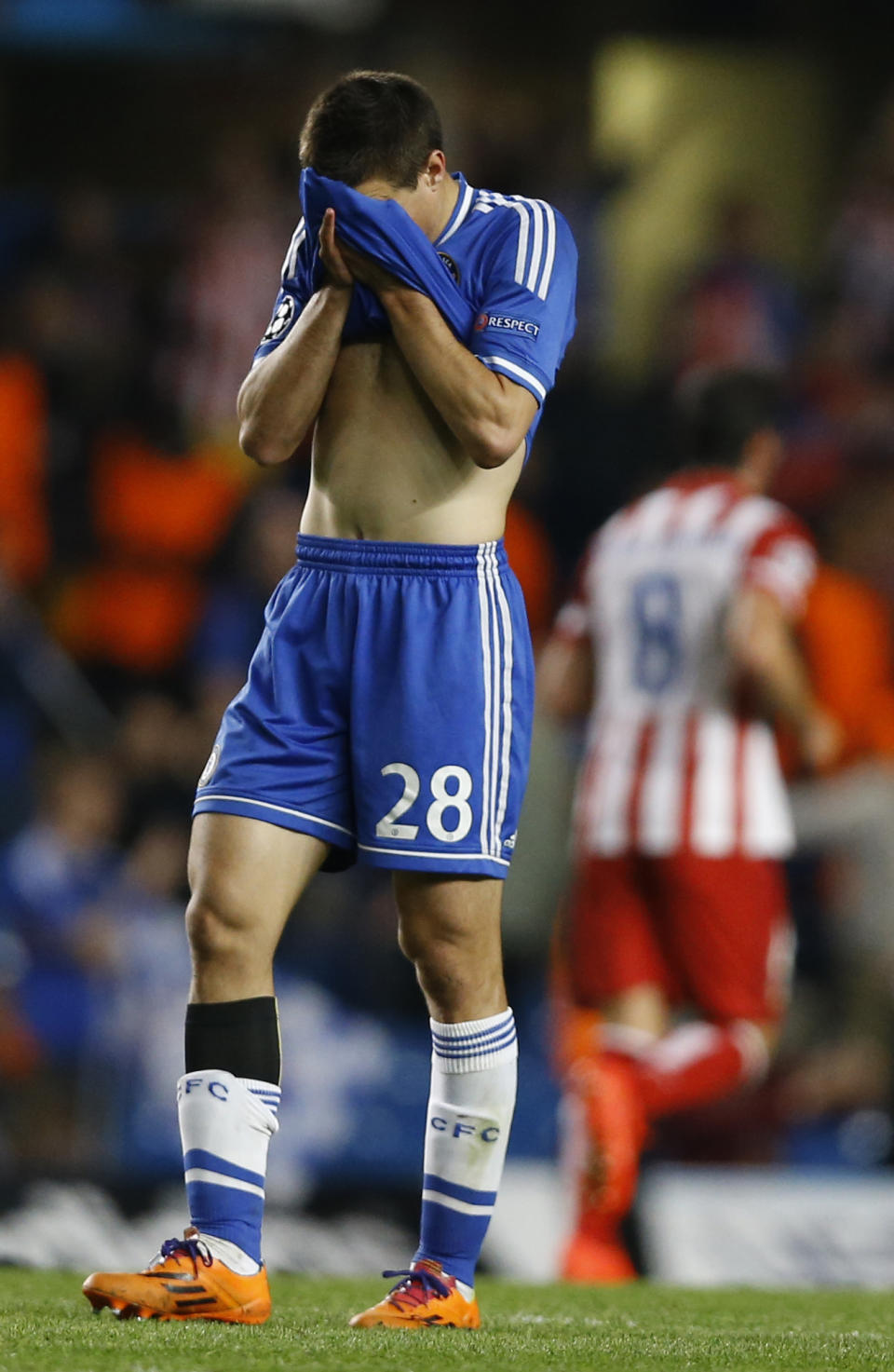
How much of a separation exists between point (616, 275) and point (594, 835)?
5.92 meters

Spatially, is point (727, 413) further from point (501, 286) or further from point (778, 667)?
point (501, 286)

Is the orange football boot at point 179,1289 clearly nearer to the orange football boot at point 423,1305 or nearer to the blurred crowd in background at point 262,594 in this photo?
the orange football boot at point 423,1305

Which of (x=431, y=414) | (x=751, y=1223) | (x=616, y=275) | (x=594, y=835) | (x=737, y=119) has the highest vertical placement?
(x=737, y=119)

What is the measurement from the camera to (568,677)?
5410mm

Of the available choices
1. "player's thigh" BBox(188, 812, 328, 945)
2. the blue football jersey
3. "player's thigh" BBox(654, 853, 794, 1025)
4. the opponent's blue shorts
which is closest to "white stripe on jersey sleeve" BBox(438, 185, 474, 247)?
the blue football jersey

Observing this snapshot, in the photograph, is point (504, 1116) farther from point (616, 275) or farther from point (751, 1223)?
point (616, 275)

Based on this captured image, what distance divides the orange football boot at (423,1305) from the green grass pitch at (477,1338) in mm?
43

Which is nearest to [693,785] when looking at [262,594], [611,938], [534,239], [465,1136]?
[611,938]

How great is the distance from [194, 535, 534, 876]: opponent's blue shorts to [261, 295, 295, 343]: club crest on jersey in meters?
0.34

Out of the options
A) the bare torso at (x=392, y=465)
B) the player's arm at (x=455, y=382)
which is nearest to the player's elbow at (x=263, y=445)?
the bare torso at (x=392, y=465)

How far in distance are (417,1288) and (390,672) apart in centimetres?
92

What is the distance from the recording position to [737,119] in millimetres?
11383

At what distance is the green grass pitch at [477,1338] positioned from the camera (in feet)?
8.08

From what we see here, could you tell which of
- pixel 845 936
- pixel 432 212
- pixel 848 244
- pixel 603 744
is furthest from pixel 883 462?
pixel 432 212
